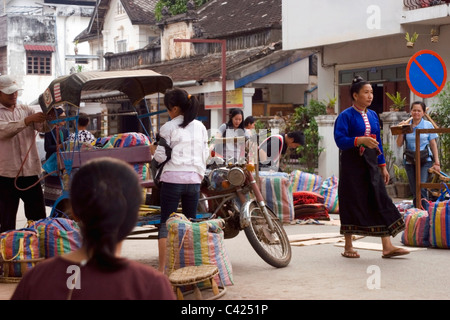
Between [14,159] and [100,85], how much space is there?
1392 millimetres

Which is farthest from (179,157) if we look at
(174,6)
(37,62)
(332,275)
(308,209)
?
(37,62)

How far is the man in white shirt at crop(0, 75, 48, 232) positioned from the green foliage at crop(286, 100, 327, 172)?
12310 mm

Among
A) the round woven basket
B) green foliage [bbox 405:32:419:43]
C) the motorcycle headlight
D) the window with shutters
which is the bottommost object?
the round woven basket

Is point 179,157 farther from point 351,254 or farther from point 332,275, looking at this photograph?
point 351,254

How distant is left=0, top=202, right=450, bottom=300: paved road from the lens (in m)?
7.03

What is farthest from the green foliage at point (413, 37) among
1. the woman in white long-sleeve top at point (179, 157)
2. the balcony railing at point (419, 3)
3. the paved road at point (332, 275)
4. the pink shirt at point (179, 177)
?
the pink shirt at point (179, 177)

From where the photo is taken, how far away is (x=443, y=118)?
56.8ft

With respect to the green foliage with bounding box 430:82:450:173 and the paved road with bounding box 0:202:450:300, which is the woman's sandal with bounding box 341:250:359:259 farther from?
the green foliage with bounding box 430:82:450:173

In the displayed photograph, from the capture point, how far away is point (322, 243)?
400 inches

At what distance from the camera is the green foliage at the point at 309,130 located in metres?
20.2

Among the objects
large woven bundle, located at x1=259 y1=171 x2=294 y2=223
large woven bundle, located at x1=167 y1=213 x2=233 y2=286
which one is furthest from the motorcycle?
large woven bundle, located at x1=259 y1=171 x2=294 y2=223
